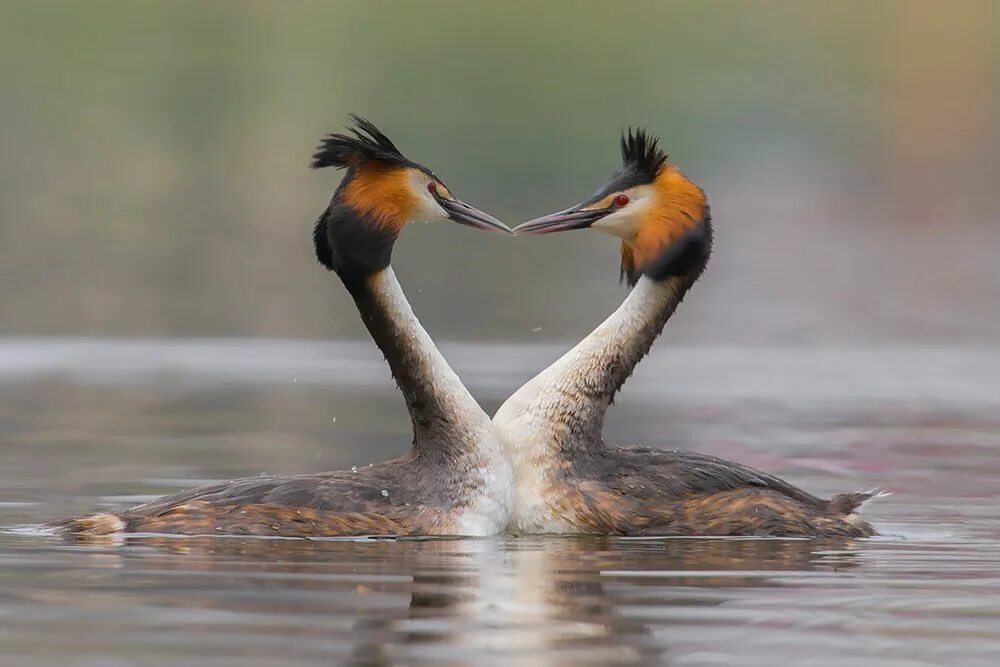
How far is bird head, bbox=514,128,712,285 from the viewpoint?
41.6 ft

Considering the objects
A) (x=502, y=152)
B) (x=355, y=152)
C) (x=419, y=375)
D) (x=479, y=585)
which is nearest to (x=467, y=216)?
(x=355, y=152)

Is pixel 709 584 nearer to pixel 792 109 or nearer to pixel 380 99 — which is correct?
pixel 380 99

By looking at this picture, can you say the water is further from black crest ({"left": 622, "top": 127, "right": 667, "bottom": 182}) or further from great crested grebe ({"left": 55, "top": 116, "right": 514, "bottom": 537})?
black crest ({"left": 622, "top": 127, "right": 667, "bottom": 182})

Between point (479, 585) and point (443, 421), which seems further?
point (443, 421)

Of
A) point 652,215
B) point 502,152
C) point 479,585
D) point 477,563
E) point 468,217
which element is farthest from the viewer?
point 502,152

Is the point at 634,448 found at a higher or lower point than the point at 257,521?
higher

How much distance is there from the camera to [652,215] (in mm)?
12711

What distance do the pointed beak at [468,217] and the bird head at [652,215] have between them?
195 millimetres

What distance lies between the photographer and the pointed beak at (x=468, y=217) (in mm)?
12336

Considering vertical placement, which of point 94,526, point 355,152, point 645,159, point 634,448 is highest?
point 645,159

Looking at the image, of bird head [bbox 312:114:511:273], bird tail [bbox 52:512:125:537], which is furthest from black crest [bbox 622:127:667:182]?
bird tail [bbox 52:512:125:537]

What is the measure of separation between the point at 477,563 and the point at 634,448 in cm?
216

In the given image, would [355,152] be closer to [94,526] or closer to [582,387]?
[582,387]

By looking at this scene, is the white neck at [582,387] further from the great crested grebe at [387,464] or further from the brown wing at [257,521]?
the brown wing at [257,521]
